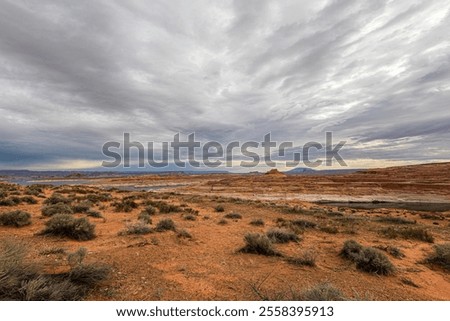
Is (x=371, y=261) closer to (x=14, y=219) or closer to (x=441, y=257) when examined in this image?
(x=441, y=257)

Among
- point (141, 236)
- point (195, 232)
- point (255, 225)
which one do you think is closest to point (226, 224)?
point (255, 225)

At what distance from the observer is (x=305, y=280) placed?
18.6ft

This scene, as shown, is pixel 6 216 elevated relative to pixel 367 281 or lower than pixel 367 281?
elevated

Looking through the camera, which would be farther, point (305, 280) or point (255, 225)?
point (255, 225)

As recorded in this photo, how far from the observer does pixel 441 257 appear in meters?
7.82

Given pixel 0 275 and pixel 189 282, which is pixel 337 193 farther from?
pixel 0 275

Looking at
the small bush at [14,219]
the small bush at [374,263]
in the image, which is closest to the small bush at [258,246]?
the small bush at [374,263]

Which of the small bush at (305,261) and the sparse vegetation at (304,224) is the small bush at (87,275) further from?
the sparse vegetation at (304,224)

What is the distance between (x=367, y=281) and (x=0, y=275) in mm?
7359

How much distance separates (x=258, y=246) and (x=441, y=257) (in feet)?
19.3

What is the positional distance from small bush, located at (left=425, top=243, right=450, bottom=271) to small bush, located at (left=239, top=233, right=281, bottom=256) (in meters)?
A: 5.13

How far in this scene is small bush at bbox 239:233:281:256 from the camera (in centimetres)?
752

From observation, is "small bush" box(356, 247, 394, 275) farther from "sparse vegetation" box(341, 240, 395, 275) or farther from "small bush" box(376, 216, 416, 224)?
"small bush" box(376, 216, 416, 224)

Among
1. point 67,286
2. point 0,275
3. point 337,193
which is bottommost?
point 337,193
